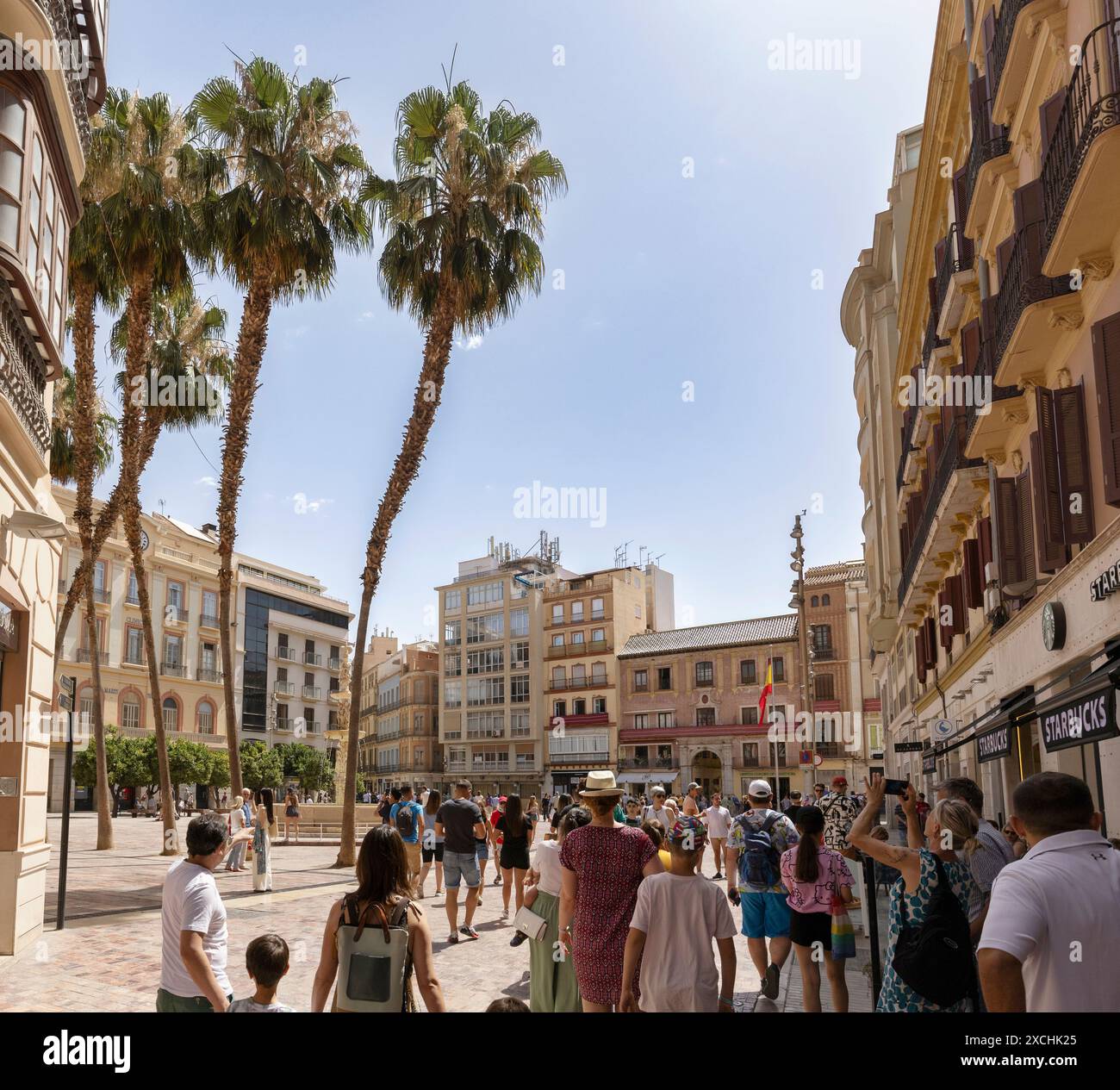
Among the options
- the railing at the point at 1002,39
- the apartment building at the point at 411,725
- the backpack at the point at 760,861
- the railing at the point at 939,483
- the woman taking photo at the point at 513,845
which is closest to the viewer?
the backpack at the point at 760,861

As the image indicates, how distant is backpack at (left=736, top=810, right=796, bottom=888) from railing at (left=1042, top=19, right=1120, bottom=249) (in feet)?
19.4

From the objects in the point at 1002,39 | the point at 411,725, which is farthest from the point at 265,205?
the point at 411,725

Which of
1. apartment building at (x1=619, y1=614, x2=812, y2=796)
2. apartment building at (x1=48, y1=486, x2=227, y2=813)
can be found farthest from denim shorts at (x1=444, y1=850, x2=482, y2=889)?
apartment building at (x1=619, y1=614, x2=812, y2=796)

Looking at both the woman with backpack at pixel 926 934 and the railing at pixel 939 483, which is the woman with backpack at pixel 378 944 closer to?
the woman with backpack at pixel 926 934

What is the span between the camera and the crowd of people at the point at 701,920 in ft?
11.3

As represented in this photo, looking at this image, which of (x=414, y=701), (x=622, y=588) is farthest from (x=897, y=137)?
(x=414, y=701)

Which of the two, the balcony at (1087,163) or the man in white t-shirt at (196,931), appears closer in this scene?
the man in white t-shirt at (196,931)

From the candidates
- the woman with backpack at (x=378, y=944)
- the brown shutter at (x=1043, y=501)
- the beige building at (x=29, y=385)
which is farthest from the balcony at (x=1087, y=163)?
the beige building at (x=29, y=385)

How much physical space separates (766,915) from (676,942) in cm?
362

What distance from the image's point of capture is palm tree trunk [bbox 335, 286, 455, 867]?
21.3 metres

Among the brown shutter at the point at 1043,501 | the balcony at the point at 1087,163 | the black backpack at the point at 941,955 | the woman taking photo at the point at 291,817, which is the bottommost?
the woman taking photo at the point at 291,817

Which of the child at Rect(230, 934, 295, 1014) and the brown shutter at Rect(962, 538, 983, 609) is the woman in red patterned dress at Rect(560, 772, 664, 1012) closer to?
the child at Rect(230, 934, 295, 1014)

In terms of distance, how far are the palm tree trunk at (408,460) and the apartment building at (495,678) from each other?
172 ft
